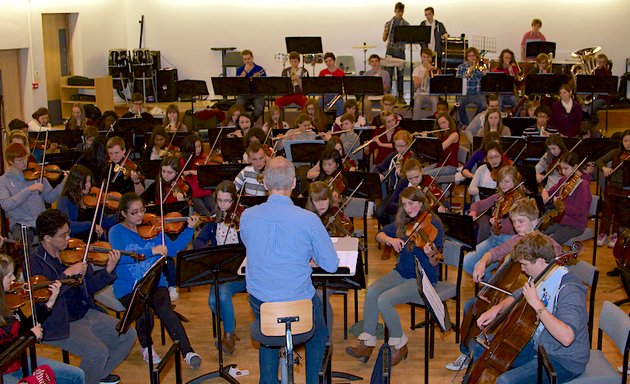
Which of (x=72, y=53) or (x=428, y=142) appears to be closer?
(x=428, y=142)

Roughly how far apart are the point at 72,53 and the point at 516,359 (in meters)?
11.8

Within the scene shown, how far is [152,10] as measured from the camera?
1564 centimetres

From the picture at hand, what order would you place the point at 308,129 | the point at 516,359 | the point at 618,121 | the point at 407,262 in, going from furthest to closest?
the point at 618,121 < the point at 308,129 < the point at 407,262 < the point at 516,359

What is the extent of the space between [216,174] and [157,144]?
58.9 inches

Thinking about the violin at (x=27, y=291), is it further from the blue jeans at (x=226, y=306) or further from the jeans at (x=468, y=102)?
the jeans at (x=468, y=102)

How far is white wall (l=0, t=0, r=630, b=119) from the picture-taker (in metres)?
14.9

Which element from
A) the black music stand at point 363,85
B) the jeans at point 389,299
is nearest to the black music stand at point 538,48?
the black music stand at point 363,85

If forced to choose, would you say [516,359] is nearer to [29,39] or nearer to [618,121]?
[618,121]

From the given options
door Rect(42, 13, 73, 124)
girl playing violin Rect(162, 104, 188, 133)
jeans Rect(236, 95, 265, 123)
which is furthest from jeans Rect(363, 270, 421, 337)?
door Rect(42, 13, 73, 124)

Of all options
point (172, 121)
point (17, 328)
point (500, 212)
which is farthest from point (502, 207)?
point (172, 121)

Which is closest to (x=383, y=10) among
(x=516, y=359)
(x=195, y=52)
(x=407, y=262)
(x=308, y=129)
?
(x=195, y=52)

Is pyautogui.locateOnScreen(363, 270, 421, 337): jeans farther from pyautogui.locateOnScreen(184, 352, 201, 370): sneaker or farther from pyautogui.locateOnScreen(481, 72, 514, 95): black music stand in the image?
pyautogui.locateOnScreen(481, 72, 514, 95): black music stand

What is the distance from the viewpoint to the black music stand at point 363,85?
35.4ft

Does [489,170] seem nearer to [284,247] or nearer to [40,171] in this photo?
[284,247]
